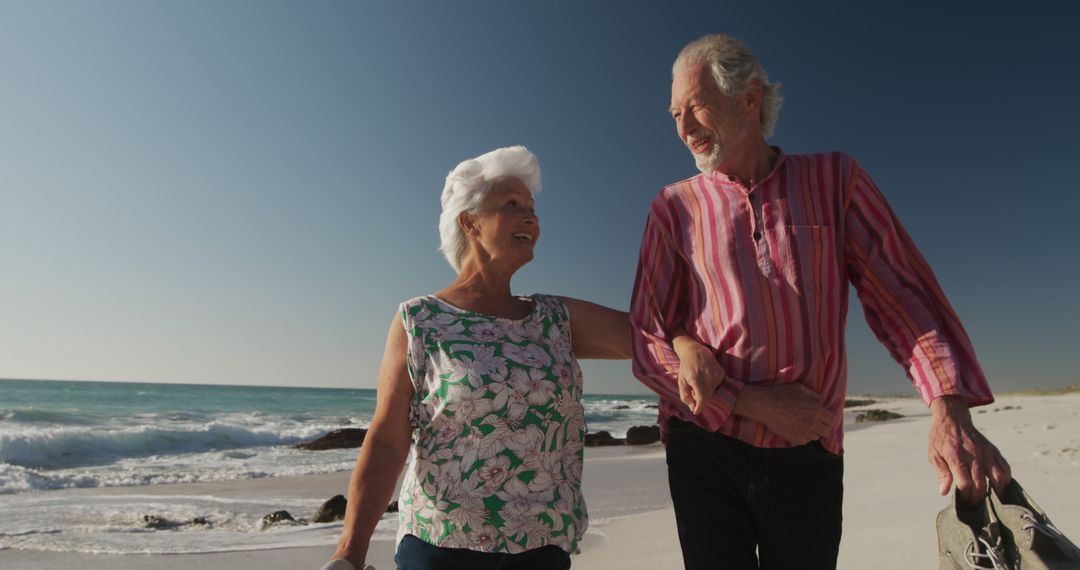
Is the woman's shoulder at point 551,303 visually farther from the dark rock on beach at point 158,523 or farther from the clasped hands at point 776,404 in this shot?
the dark rock on beach at point 158,523

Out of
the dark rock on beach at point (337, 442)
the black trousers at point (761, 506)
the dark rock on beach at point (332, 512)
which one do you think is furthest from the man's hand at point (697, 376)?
the dark rock on beach at point (337, 442)

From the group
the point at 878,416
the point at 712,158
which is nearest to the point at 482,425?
the point at 712,158

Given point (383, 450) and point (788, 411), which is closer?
point (788, 411)

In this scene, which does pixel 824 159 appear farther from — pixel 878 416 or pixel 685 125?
pixel 878 416

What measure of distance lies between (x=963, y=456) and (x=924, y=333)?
12.9 inches

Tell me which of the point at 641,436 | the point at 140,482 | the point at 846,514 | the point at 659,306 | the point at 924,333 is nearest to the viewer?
the point at 924,333

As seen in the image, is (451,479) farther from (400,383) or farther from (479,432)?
(400,383)

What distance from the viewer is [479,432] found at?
2.06 metres

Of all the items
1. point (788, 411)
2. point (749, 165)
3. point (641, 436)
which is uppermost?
point (749, 165)

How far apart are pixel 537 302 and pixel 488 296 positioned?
0.16 meters

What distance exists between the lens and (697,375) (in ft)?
6.24

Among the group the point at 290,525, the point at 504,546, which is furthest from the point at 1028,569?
the point at 290,525

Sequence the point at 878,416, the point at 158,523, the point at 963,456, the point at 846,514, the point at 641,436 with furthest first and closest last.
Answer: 1. the point at 878,416
2. the point at 641,436
3. the point at 158,523
4. the point at 846,514
5. the point at 963,456

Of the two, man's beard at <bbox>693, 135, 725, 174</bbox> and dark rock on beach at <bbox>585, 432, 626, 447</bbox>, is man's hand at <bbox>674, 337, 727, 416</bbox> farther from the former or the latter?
dark rock on beach at <bbox>585, 432, 626, 447</bbox>
